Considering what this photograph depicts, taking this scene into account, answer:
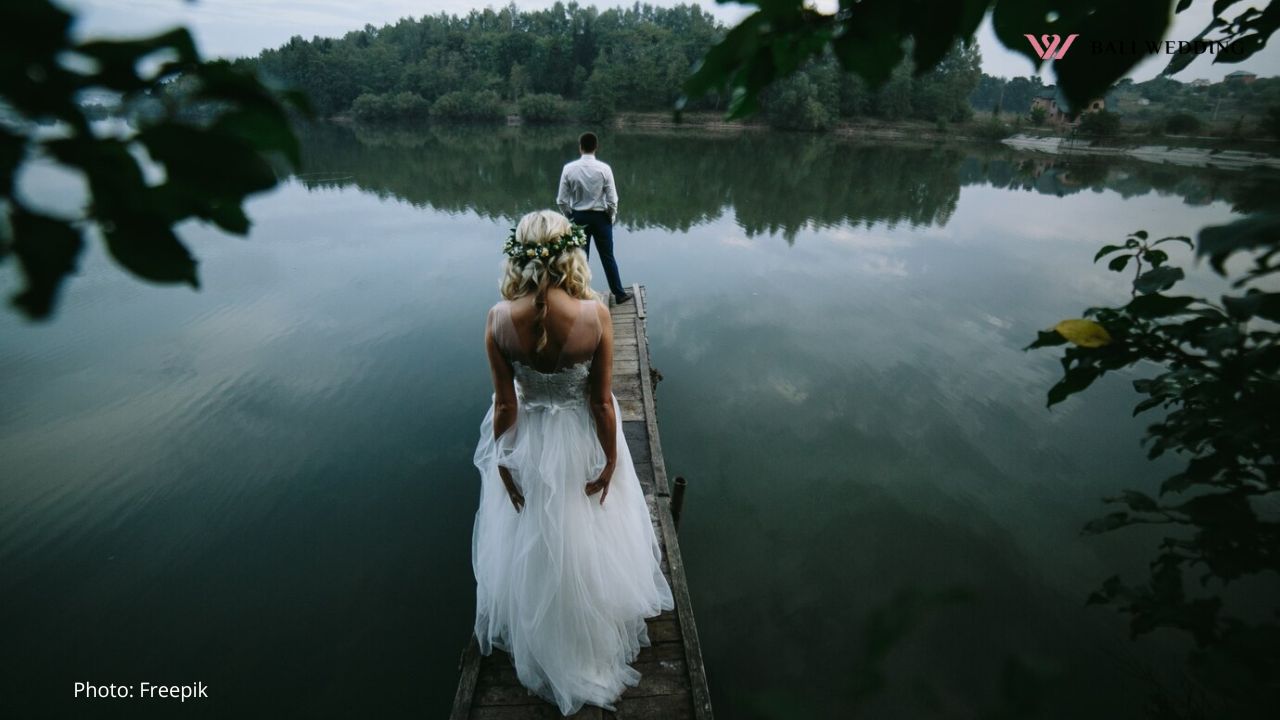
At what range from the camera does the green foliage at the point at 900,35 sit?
616 mm

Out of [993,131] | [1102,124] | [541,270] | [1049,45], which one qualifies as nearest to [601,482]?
[541,270]

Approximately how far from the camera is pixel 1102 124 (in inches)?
1459

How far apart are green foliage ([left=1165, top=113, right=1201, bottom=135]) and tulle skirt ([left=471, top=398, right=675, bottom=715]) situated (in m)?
47.9

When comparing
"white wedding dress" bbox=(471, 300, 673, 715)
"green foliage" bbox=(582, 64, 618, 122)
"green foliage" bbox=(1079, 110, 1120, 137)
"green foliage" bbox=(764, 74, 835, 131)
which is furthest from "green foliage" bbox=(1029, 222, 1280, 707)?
"green foliage" bbox=(582, 64, 618, 122)

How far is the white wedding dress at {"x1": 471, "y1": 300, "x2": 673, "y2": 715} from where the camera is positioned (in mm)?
2611

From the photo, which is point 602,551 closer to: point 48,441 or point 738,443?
point 738,443

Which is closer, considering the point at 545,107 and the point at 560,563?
the point at 560,563

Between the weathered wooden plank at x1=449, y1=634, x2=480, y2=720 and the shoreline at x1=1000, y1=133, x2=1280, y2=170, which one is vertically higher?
the shoreline at x1=1000, y1=133, x2=1280, y2=170

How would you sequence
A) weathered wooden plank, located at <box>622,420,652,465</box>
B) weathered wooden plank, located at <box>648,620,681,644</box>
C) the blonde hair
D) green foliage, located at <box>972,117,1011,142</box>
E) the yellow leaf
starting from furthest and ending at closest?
green foliage, located at <box>972,117,1011,142</box> < weathered wooden plank, located at <box>622,420,652,465</box> < weathered wooden plank, located at <box>648,620,681,644</box> < the blonde hair < the yellow leaf

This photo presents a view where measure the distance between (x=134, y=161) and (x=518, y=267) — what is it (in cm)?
178

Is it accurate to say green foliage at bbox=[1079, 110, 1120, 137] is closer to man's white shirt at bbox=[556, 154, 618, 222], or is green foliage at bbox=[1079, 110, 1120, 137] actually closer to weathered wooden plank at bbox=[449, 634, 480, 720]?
man's white shirt at bbox=[556, 154, 618, 222]

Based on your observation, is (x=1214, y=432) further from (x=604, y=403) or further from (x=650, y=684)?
(x=650, y=684)

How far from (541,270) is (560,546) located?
1.36 meters

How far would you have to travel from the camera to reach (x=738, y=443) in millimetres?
6480
